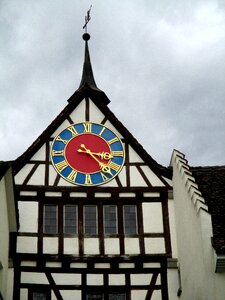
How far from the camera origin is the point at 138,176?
23.4 metres

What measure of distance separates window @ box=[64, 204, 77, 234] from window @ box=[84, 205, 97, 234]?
37cm

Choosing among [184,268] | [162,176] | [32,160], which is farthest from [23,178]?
[184,268]

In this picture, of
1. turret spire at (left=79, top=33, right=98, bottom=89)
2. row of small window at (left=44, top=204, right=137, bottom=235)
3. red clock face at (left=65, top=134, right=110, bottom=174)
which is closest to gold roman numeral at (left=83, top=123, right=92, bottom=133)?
red clock face at (left=65, top=134, right=110, bottom=174)

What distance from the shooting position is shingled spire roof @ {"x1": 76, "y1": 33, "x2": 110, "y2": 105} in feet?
81.4

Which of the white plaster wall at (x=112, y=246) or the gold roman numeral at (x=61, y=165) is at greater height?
the gold roman numeral at (x=61, y=165)

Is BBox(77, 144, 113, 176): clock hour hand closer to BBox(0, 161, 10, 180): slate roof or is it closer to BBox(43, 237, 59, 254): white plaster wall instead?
BBox(43, 237, 59, 254): white plaster wall

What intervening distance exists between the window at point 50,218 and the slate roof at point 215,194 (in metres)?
4.96

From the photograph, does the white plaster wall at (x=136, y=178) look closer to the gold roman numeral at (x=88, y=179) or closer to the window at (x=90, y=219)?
Result: the gold roman numeral at (x=88, y=179)

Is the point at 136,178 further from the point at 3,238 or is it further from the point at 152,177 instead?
the point at 3,238

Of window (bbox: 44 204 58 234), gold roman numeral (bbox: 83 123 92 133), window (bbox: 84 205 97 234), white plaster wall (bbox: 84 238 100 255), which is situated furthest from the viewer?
gold roman numeral (bbox: 83 123 92 133)

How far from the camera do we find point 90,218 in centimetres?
2261

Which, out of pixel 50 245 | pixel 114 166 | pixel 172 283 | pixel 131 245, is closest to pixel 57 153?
pixel 114 166

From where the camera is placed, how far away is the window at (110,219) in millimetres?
22391

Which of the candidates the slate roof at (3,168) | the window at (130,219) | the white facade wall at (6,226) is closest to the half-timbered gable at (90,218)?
the window at (130,219)
